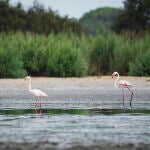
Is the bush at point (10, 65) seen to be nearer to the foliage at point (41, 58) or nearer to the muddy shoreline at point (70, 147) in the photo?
the foliage at point (41, 58)

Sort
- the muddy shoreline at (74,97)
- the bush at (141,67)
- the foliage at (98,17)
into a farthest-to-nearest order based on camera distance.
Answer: the foliage at (98,17) < the bush at (141,67) < the muddy shoreline at (74,97)

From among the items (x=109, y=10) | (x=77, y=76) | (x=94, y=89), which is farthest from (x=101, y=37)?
(x=109, y=10)

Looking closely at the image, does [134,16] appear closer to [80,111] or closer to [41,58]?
[41,58]

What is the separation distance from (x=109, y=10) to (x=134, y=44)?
268ft

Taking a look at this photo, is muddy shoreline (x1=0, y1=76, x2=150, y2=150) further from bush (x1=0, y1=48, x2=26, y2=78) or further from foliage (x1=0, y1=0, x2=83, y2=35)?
foliage (x1=0, y1=0, x2=83, y2=35)

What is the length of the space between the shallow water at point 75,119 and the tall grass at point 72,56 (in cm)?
561

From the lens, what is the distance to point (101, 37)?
31875 millimetres

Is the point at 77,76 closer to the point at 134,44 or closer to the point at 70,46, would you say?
the point at 70,46

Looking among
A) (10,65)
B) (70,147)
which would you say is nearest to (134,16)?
(10,65)

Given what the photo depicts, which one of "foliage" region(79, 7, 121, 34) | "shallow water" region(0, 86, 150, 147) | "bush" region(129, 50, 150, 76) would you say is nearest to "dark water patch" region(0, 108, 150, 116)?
"shallow water" region(0, 86, 150, 147)

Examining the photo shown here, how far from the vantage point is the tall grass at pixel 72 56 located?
89.6ft

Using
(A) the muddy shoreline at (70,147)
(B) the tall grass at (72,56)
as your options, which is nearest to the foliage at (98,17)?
(B) the tall grass at (72,56)

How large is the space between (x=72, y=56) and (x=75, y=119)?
13977 millimetres

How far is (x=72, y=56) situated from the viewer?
2812 cm
